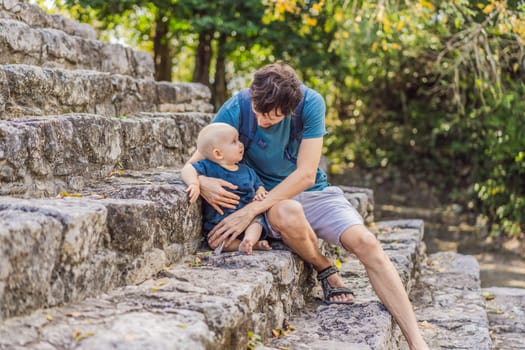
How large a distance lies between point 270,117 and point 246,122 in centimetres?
24

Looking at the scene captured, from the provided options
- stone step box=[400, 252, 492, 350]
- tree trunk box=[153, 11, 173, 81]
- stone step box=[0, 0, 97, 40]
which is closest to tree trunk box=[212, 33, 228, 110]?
tree trunk box=[153, 11, 173, 81]

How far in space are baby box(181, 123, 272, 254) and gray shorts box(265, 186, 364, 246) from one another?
18 centimetres

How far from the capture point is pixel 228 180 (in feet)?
11.2

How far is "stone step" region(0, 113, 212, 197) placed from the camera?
2887 millimetres

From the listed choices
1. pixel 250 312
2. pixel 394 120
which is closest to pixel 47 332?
pixel 250 312

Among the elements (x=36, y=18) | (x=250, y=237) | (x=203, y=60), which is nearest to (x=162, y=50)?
(x=203, y=60)

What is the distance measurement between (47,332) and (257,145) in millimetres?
1643

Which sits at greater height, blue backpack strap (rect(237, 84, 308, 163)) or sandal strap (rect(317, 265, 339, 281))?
blue backpack strap (rect(237, 84, 308, 163))

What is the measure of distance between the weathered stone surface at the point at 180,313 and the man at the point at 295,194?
0.67 ft

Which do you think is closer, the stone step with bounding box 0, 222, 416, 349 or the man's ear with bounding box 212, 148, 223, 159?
the stone step with bounding box 0, 222, 416, 349

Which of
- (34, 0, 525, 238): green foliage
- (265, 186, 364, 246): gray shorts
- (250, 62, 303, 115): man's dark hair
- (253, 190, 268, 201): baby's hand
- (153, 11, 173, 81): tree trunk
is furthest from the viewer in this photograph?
(153, 11, 173, 81): tree trunk

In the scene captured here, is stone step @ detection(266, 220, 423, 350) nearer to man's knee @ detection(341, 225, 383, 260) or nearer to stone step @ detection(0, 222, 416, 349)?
stone step @ detection(0, 222, 416, 349)

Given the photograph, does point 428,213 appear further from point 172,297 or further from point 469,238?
point 172,297

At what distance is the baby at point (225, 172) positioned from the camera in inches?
131
